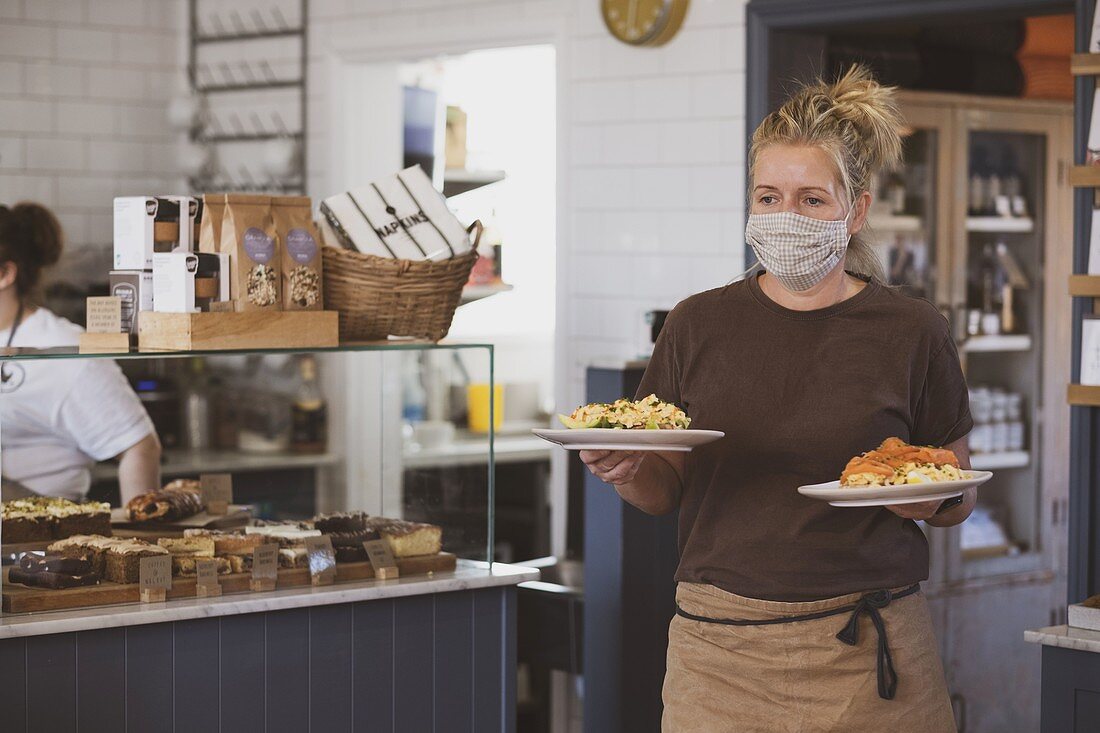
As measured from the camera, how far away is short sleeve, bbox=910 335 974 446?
2230 millimetres

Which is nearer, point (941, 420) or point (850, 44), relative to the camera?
point (941, 420)

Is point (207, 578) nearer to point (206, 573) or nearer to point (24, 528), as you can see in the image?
point (206, 573)

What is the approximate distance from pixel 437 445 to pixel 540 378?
1152mm

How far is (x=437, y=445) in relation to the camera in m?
5.41

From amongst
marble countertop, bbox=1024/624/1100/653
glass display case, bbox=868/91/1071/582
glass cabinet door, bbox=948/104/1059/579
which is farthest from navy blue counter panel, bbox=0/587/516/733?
glass cabinet door, bbox=948/104/1059/579

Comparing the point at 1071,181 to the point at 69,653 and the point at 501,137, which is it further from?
the point at 501,137

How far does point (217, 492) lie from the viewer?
315 cm

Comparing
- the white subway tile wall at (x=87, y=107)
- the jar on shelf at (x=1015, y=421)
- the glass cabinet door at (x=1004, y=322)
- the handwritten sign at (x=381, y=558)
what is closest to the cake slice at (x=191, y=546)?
the handwritten sign at (x=381, y=558)

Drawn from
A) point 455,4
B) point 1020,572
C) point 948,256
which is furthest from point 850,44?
point 1020,572

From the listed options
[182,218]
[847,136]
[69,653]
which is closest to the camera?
[847,136]

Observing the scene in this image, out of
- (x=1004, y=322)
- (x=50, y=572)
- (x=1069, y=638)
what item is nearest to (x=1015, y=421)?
(x=1004, y=322)

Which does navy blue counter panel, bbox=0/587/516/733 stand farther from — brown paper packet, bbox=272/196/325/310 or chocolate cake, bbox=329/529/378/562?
brown paper packet, bbox=272/196/325/310

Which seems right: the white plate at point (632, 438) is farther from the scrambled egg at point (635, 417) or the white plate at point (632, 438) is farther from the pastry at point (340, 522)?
the pastry at point (340, 522)

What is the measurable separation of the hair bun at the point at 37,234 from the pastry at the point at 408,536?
1.22m
